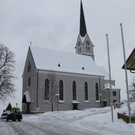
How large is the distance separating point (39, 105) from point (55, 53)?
13.6 meters

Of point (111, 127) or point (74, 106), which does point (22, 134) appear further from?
point (74, 106)

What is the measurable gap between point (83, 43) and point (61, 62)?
20.9 m

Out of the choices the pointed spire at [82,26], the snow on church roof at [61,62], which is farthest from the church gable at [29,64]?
the pointed spire at [82,26]

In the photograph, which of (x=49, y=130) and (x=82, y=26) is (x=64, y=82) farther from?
(x=82, y=26)

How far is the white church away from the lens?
116 feet

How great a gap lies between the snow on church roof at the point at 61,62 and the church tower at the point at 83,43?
40.6ft

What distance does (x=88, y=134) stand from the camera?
33.7 feet

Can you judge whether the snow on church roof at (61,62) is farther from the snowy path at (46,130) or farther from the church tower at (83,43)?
the snowy path at (46,130)

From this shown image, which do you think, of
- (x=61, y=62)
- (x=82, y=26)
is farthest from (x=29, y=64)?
(x=82, y=26)

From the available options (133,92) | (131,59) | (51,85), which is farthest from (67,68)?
(131,59)

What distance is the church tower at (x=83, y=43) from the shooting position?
5886 centimetres

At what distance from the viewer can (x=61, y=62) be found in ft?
133

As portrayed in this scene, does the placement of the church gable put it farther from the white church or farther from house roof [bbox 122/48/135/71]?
house roof [bbox 122/48/135/71]

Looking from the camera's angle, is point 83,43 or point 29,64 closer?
point 29,64
